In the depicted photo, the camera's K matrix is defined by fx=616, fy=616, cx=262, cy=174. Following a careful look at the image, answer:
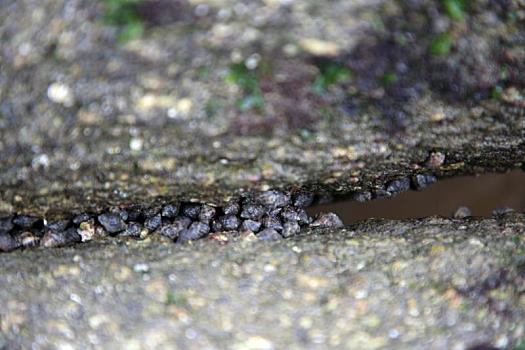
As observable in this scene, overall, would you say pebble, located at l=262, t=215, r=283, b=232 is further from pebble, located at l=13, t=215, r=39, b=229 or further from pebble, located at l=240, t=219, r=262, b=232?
pebble, located at l=13, t=215, r=39, b=229

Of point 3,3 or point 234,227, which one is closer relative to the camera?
point 3,3

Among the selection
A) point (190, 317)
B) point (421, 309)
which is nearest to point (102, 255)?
point (190, 317)

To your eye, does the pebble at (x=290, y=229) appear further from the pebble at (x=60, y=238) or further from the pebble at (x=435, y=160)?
the pebble at (x=60, y=238)

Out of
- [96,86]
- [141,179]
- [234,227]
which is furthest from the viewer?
[234,227]

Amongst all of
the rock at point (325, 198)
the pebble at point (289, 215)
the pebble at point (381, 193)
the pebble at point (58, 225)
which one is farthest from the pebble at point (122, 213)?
the pebble at point (381, 193)

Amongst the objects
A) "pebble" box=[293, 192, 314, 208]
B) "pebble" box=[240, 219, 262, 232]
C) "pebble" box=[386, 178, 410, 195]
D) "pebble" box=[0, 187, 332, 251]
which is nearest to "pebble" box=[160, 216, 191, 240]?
"pebble" box=[0, 187, 332, 251]

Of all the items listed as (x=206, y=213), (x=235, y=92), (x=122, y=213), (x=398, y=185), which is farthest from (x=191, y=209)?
(x=398, y=185)

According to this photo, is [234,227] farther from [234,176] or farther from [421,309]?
[421,309]

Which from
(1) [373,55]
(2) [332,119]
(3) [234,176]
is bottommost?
(3) [234,176]
